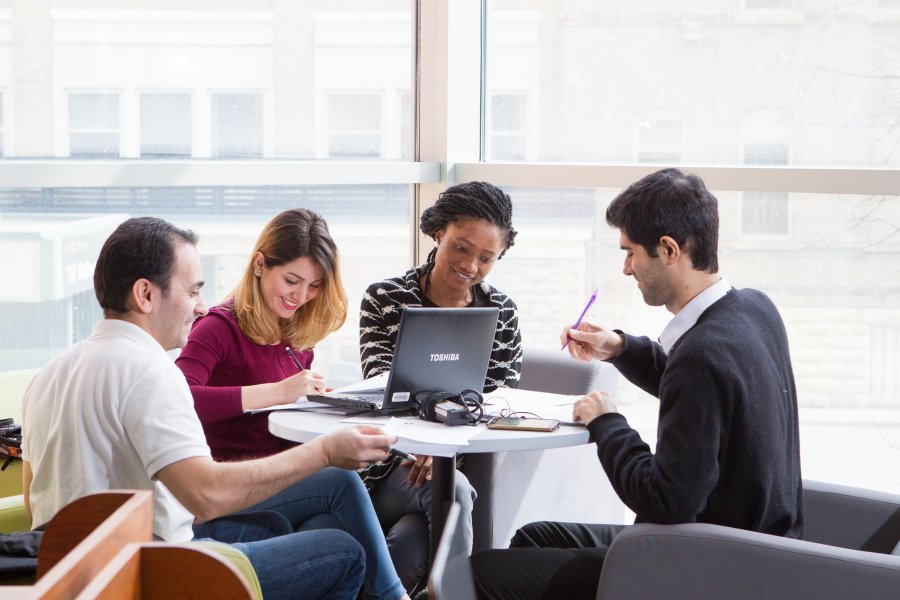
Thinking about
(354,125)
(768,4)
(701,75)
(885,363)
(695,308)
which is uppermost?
(768,4)

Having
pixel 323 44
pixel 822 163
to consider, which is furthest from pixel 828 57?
pixel 323 44

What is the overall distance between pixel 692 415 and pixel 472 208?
1237 millimetres

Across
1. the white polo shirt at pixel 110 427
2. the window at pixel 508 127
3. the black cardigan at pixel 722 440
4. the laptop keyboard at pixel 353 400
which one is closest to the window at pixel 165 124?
the window at pixel 508 127

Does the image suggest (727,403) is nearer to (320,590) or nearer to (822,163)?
(320,590)

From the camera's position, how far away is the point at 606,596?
186cm

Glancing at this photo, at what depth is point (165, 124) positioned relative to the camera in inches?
145

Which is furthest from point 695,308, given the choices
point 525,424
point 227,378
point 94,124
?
point 94,124

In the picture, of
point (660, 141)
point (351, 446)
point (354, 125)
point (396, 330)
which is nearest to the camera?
point (351, 446)

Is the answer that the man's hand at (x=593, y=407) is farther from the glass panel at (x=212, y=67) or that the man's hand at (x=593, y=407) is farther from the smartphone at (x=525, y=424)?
the glass panel at (x=212, y=67)

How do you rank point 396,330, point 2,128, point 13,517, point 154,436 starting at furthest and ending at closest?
point 2,128
point 396,330
point 13,517
point 154,436

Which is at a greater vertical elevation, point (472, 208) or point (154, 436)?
point (472, 208)

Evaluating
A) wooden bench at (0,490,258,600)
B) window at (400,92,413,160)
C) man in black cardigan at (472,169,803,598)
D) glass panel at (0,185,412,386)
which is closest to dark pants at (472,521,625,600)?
man in black cardigan at (472,169,803,598)

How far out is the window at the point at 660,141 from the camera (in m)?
3.99

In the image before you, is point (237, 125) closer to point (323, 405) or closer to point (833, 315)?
point (323, 405)
